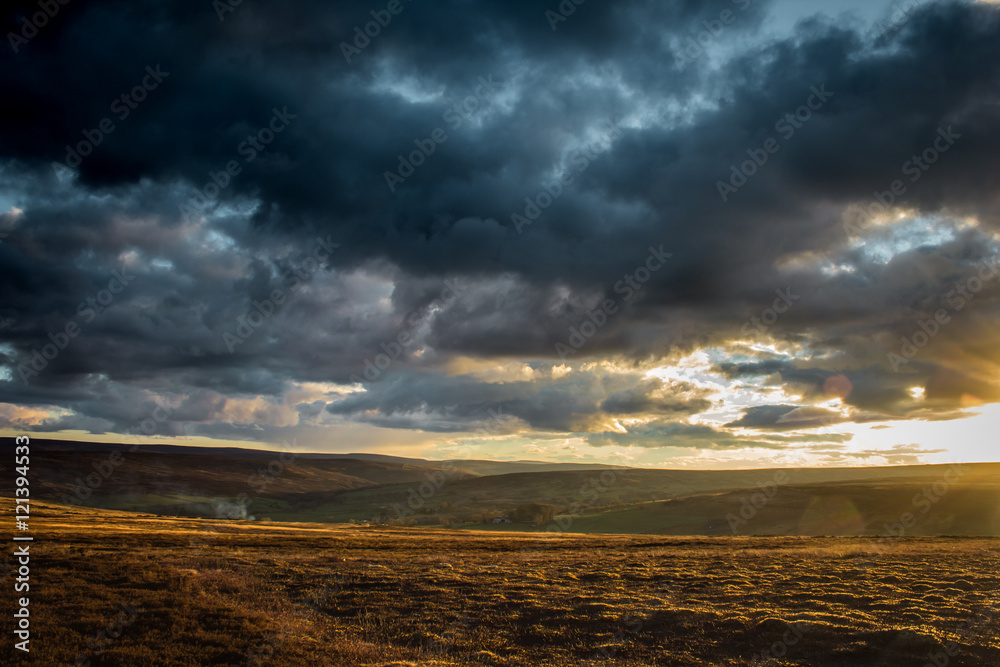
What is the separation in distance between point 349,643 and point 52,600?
14.0 meters

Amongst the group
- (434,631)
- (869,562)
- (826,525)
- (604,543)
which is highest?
(434,631)

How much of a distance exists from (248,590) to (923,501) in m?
159

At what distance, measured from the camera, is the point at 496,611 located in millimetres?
23875

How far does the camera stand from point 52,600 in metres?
22.2

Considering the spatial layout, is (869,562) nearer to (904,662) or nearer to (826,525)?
(904,662)

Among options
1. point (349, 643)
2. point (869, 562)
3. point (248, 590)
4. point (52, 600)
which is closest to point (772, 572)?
point (869, 562)

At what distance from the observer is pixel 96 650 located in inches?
655

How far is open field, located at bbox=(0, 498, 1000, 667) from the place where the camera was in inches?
699

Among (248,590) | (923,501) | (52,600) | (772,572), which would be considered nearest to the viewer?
(52,600)

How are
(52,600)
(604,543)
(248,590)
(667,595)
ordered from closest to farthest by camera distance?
(52,600) < (248,590) < (667,595) < (604,543)

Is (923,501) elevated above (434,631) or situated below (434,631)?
below

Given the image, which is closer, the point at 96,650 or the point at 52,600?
the point at 96,650

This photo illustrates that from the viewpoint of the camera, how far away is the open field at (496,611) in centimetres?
1777

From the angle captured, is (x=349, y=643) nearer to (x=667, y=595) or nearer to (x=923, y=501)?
(x=667, y=595)
